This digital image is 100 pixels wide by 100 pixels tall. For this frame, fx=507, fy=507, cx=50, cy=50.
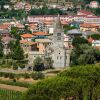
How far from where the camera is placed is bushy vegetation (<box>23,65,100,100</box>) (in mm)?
24500

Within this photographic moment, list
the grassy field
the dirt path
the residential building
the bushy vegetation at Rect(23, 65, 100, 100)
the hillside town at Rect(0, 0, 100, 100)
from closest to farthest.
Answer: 1. the bushy vegetation at Rect(23, 65, 100, 100)
2. the hillside town at Rect(0, 0, 100, 100)
3. the grassy field
4. the dirt path
5. the residential building

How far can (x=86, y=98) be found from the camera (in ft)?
88.4

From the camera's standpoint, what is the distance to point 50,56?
140ft

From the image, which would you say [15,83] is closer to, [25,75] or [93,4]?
[25,75]

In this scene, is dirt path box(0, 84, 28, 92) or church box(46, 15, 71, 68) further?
church box(46, 15, 71, 68)

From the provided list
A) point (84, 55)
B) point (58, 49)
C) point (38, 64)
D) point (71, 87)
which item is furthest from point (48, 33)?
point (71, 87)

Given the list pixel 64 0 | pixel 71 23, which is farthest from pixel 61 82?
pixel 64 0

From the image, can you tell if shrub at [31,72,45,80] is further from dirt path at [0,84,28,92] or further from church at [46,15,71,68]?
church at [46,15,71,68]

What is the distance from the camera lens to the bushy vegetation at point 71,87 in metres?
24.5

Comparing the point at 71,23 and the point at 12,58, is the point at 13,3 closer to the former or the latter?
the point at 71,23

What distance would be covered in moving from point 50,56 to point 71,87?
57.0 ft

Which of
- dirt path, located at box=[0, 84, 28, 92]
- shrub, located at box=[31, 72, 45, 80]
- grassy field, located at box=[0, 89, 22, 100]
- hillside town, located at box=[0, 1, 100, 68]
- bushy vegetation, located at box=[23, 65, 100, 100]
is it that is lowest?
hillside town, located at box=[0, 1, 100, 68]

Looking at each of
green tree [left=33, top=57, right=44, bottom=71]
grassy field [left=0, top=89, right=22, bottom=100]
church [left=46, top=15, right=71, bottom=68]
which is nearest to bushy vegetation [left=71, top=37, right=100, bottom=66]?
church [left=46, top=15, right=71, bottom=68]

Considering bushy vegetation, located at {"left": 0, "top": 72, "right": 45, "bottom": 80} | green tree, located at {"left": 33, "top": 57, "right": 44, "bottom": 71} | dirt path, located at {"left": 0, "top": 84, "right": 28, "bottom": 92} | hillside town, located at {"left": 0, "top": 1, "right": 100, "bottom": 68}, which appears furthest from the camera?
hillside town, located at {"left": 0, "top": 1, "right": 100, "bottom": 68}
